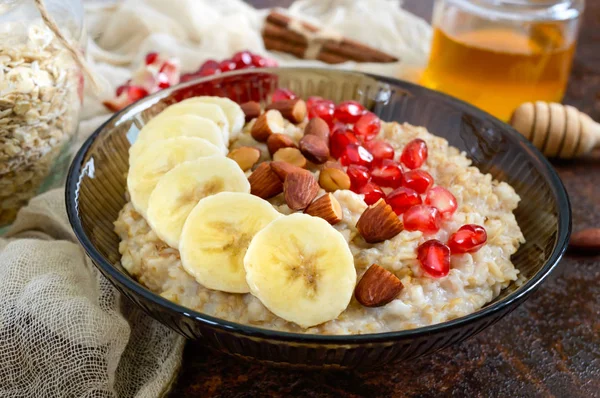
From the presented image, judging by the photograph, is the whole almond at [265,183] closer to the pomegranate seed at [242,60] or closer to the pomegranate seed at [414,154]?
the pomegranate seed at [414,154]

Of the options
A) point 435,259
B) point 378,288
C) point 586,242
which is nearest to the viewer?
point 378,288

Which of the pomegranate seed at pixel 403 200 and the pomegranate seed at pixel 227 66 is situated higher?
the pomegranate seed at pixel 403 200

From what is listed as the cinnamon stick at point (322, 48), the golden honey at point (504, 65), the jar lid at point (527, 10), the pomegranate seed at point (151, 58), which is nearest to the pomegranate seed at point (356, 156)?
the golden honey at point (504, 65)

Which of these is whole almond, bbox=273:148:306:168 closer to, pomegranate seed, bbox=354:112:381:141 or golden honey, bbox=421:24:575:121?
pomegranate seed, bbox=354:112:381:141

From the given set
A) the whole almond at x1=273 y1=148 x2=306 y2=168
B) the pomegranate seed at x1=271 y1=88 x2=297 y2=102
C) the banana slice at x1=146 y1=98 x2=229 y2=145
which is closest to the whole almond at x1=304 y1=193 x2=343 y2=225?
the whole almond at x1=273 y1=148 x2=306 y2=168

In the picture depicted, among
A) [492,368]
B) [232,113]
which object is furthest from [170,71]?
[492,368]

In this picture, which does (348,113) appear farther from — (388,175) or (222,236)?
(222,236)
